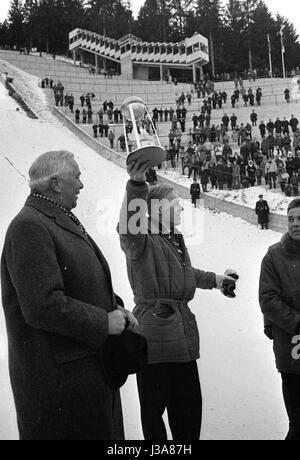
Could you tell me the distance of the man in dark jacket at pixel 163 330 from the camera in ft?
8.96

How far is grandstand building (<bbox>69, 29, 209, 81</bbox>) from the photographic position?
50.2 m

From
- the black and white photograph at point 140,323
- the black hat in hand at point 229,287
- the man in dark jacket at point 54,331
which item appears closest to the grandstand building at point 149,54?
the black and white photograph at point 140,323

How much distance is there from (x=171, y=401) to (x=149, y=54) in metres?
53.4

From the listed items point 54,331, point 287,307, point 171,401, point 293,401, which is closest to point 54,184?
point 54,331

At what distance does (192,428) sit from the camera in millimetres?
2729

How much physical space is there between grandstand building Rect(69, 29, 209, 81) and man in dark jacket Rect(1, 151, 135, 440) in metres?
48.8

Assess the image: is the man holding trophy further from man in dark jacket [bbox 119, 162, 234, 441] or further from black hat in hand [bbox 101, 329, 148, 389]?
black hat in hand [bbox 101, 329, 148, 389]

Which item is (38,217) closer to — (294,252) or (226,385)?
(294,252)

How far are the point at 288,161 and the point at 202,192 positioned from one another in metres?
2.97

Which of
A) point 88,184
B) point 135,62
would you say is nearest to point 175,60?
point 135,62

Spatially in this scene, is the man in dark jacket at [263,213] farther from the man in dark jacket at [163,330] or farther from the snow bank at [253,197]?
the man in dark jacket at [163,330]

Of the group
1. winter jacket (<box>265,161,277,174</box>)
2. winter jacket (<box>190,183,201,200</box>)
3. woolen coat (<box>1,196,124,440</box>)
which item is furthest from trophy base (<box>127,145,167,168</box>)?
winter jacket (<box>265,161,277,174</box>)

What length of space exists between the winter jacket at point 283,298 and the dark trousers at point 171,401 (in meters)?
0.64

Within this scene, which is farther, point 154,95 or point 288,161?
point 154,95
